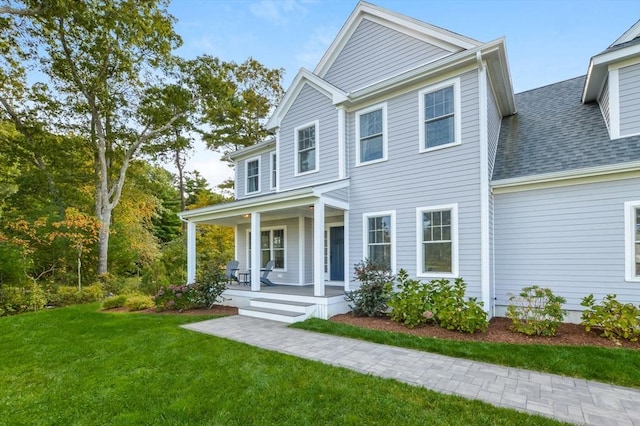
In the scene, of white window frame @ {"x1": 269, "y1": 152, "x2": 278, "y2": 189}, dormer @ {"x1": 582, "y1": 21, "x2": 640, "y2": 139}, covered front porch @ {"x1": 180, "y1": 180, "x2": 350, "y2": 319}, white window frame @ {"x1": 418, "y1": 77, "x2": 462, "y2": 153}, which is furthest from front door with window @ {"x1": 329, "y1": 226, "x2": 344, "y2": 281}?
dormer @ {"x1": 582, "y1": 21, "x2": 640, "y2": 139}

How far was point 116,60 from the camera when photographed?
13.2 m

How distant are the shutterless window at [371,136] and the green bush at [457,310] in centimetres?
388

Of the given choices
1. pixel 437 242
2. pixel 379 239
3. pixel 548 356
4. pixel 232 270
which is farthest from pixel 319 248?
pixel 232 270

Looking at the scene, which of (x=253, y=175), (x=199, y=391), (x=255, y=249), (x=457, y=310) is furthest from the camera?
(x=253, y=175)

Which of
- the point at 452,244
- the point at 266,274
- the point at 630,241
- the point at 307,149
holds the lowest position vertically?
the point at 266,274

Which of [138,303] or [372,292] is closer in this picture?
[372,292]

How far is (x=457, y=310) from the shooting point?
604 centimetres

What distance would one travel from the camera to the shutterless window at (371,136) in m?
8.45

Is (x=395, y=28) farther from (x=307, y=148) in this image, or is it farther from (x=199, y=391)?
(x=199, y=391)

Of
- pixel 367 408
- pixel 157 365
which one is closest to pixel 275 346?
pixel 157 365

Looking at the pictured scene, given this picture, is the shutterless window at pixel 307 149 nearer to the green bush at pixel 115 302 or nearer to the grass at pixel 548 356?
the grass at pixel 548 356

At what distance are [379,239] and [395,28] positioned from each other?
5.95m

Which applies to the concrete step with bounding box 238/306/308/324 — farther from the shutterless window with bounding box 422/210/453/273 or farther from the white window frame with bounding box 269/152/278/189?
the white window frame with bounding box 269/152/278/189

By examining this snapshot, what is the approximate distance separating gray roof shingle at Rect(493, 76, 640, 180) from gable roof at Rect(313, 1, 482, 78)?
9.68 feet
